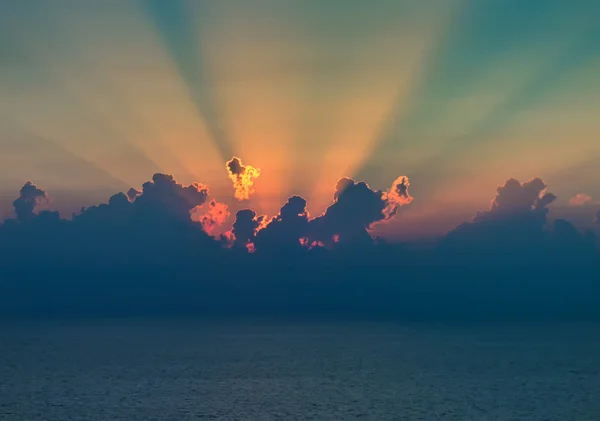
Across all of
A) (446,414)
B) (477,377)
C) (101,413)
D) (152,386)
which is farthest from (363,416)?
(477,377)

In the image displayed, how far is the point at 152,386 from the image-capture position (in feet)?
536

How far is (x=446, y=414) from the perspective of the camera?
124688mm

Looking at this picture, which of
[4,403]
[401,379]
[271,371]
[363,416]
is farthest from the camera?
[271,371]

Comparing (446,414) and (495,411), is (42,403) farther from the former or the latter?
(495,411)

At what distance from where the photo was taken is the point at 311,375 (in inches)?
7318

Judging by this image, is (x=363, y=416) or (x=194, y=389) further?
(x=194, y=389)

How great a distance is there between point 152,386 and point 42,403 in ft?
96.1

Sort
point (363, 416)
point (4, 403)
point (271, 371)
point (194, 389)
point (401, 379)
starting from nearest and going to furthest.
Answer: point (363, 416), point (4, 403), point (194, 389), point (401, 379), point (271, 371)

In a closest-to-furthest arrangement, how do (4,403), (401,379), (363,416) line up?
(363,416) < (4,403) < (401,379)

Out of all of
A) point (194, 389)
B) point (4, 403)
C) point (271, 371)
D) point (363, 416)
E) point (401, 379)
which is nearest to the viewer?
point (363, 416)

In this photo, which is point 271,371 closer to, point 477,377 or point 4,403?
point 477,377

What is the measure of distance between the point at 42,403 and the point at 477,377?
104497 millimetres

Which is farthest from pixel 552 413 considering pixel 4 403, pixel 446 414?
pixel 4 403

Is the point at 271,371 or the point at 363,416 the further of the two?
the point at 271,371
